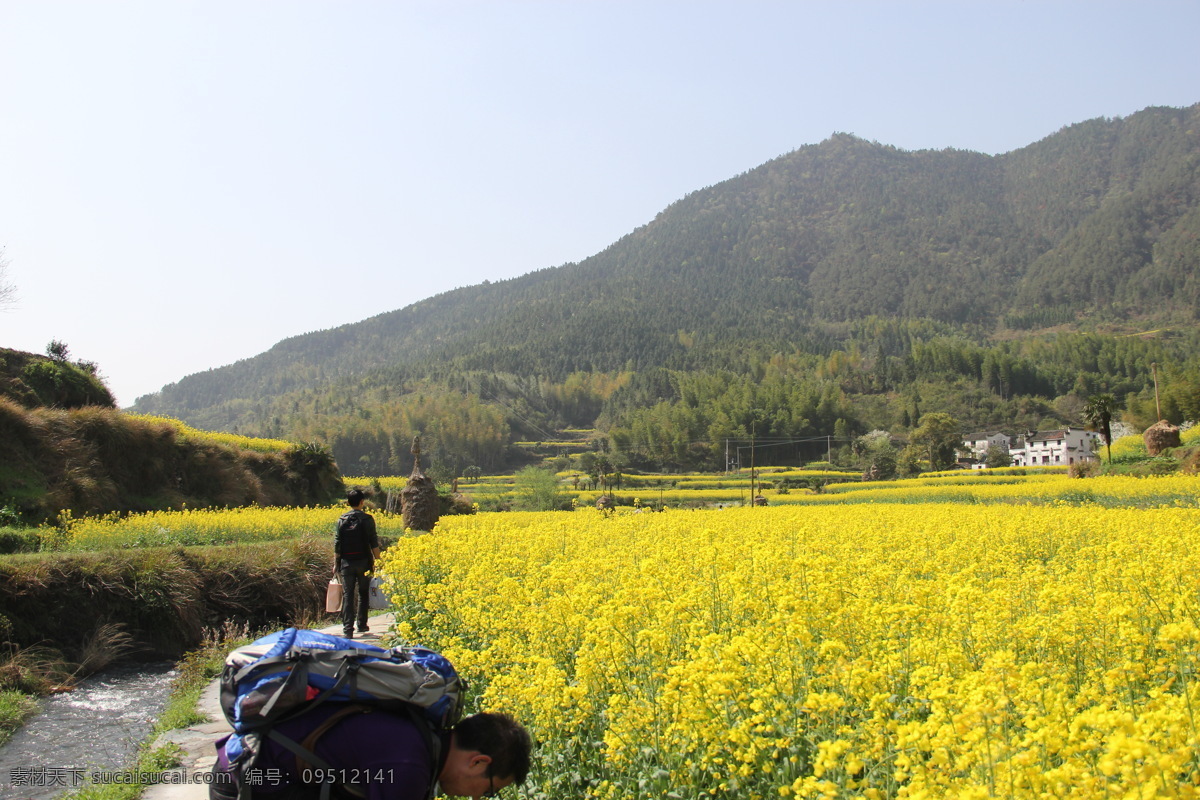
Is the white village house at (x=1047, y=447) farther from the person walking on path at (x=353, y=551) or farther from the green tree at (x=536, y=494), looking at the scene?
the person walking on path at (x=353, y=551)

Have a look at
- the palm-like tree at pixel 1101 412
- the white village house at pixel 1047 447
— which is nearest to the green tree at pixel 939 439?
the white village house at pixel 1047 447

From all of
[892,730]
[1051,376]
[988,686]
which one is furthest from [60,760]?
[1051,376]

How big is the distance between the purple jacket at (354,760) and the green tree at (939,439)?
70.8 metres

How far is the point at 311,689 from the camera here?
2.60 m

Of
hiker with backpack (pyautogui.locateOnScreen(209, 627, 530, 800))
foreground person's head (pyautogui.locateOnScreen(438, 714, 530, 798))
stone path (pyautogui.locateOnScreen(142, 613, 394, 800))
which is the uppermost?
hiker with backpack (pyautogui.locateOnScreen(209, 627, 530, 800))

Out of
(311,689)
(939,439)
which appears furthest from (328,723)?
(939,439)

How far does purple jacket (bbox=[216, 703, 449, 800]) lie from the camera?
102 inches

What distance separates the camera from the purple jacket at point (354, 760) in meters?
2.59

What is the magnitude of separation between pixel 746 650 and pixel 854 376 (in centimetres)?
12530

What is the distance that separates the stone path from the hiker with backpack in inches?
69.8

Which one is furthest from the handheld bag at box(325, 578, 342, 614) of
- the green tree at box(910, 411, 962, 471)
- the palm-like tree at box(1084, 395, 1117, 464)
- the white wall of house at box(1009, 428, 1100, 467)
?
the white wall of house at box(1009, 428, 1100, 467)

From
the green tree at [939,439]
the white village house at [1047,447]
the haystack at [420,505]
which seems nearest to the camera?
the haystack at [420,505]

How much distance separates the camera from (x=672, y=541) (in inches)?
370

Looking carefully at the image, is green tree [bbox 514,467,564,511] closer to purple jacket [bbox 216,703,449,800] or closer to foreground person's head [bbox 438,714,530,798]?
foreground person's head [bbox 438,714,530,798]
